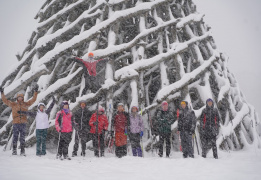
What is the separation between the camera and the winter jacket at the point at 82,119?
232 inches

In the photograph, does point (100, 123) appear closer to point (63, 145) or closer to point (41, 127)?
point (63, 145)

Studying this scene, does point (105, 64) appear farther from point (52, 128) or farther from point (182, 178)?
point (182, 178)

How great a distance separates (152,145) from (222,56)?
21.4 ft

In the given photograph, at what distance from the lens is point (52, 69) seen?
7.91 metres

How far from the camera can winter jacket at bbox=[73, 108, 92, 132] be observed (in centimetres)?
589

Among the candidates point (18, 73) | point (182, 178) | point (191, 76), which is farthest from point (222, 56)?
point (18, 73)

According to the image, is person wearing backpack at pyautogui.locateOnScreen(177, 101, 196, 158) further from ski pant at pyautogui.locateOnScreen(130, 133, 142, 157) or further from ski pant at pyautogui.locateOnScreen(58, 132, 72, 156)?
ski pant at pyautogui.locateOnScreen(58, 132, 72, 156)

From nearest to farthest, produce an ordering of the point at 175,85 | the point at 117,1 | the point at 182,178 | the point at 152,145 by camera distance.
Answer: the point at 182,178 < the point at 152,145 < the point at 175,85 < the point at 117,1

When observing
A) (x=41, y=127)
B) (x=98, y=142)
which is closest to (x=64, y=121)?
(x=41, y=127)

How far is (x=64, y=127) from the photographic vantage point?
5.31 metres

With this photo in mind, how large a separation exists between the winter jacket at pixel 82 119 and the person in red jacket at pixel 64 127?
43cm

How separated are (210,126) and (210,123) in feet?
0.28

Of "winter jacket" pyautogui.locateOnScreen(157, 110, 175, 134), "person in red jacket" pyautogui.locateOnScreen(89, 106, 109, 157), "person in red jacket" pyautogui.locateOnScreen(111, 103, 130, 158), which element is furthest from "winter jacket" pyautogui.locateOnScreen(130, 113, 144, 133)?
"person in red jacket" pyautogui.locateOnScreen(89, 106, 109, 157)

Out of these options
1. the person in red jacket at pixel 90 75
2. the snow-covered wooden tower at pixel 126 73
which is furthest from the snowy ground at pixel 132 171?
the person in red jacket at pixel 90 75
